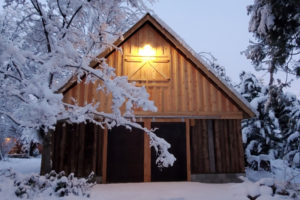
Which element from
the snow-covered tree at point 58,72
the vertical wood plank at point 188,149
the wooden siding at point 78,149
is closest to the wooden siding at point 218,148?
the vertical wood plank at point 188,149

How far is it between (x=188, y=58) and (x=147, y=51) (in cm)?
161

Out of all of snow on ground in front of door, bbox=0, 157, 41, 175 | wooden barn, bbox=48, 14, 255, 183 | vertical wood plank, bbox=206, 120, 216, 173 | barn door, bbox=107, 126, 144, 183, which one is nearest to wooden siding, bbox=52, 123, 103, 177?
wooden barn, bbox=48, 14, 255, 183

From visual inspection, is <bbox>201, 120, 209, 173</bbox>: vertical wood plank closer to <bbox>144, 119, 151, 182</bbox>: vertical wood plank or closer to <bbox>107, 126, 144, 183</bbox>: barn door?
<bbox>144, 119, 151, 182</bbox>: vertical wood plank

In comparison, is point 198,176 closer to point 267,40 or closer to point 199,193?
point 199,193

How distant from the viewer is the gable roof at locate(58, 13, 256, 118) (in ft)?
29.0

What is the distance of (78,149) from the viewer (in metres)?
8.77

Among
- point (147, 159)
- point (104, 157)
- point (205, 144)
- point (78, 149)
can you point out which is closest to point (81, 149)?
point (78, 149)

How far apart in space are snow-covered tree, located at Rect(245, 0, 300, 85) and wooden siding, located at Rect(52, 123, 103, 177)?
20.9 feet

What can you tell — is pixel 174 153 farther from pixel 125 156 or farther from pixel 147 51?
pixel 147 51

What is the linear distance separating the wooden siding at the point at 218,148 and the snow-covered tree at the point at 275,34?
7.61 feet

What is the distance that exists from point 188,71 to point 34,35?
5415 mm

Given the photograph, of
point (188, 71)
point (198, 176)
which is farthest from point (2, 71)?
point (198, 176)

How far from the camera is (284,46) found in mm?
7836

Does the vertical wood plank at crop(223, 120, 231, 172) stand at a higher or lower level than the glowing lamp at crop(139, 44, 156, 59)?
lower
